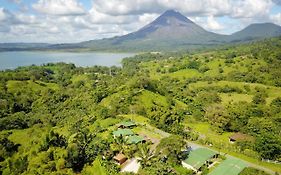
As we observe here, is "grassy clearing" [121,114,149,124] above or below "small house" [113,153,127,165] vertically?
below

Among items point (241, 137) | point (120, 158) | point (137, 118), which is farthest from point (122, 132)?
point (241, 137)

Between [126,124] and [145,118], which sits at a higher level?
[126,124]

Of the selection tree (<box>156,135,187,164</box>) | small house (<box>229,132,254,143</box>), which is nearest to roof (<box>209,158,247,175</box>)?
tree (<box>156,135,187,164</box>)

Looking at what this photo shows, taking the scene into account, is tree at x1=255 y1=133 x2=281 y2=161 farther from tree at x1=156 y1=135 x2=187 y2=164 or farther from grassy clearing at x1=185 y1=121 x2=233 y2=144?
tree at x1=156 y1=135 x2=187 y2=164

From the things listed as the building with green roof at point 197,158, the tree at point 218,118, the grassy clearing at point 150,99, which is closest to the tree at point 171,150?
the building with green roof at point 197,158

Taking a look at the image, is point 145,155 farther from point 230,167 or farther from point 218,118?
point 218,118

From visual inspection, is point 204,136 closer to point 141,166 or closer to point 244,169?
point 244,169

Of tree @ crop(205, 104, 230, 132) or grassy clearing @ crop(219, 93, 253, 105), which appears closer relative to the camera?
tree @ crop(205, 104, 230, 132)

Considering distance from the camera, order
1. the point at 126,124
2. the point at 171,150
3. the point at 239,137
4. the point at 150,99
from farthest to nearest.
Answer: the point at 150,99 → the point at 239,137 → the point at 126,124 → the point at 171,150
